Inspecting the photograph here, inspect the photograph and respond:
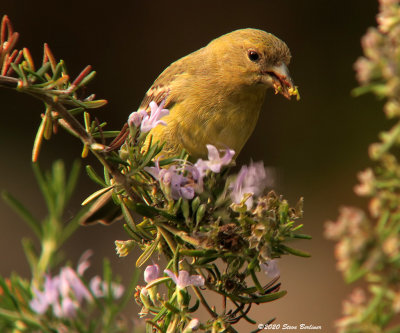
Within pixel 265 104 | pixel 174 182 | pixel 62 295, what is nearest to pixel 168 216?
pixel 174 182

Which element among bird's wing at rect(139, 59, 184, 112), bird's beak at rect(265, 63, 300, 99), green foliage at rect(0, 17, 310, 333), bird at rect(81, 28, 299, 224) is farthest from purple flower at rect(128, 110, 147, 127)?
bird's wing at rect(139, 59, 184, 112)

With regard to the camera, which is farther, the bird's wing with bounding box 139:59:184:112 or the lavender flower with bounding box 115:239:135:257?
the bird's wing with bounding box 139:59:184:112

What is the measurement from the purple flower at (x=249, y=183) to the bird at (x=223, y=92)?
1.21 meters

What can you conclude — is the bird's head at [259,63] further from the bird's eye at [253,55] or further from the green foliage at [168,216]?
the green foliage at [168,216]

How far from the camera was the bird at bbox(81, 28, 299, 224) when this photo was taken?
9.40 feet

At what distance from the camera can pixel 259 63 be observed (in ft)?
10.2

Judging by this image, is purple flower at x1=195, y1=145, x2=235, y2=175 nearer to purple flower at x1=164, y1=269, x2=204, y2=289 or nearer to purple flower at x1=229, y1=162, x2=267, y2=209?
purple flower at x1=229, y1=162, x2=267, y2=209

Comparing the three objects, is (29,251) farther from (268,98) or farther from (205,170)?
(268,98)

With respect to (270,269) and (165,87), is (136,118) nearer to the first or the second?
(270,269)

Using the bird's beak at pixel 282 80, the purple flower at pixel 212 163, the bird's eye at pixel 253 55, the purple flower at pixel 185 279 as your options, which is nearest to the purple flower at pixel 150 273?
the purple flower at pixel 185 279

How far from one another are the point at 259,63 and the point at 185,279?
201 cm

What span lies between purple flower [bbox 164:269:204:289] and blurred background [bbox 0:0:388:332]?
3839 mm

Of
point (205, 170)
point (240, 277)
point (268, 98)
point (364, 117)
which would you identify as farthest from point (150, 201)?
point (268, 98)

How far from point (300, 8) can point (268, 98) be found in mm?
976
